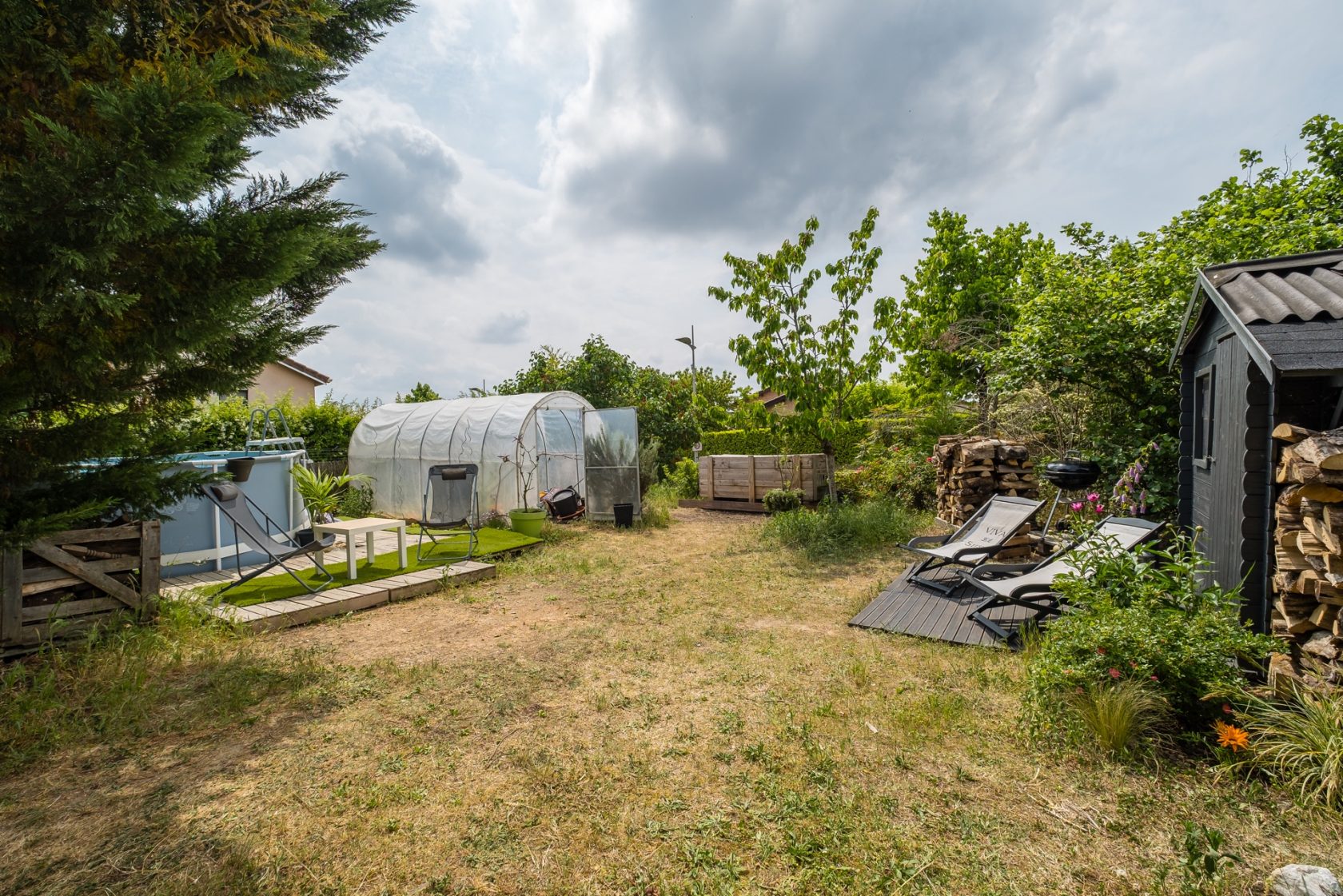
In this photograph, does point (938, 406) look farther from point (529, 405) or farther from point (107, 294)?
point (107, 294)

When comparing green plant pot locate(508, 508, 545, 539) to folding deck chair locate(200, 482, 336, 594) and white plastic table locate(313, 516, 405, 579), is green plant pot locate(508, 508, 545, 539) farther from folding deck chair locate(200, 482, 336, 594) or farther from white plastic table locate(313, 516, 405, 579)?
folding deck chair locate(200, 482, 336, 594)

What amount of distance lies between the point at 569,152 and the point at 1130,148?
624 cm

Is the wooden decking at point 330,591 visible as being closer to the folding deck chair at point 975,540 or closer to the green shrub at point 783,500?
the folding deck chair at point 975,540

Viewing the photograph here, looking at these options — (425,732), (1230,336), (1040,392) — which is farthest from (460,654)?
(1040,392)

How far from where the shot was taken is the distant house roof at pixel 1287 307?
2760 millimetres

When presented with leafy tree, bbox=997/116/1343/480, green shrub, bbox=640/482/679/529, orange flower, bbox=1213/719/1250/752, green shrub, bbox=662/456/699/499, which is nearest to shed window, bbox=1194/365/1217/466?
leafy tree, bbox=997/116/1343/480

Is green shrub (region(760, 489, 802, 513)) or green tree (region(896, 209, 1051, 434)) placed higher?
green tree (region(896, 209, 1051, 434))

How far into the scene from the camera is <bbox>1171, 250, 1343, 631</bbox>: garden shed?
2877 millimetres

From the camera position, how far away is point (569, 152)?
7617 millimetres

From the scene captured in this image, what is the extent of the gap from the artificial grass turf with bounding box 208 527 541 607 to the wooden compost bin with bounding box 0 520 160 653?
1.35m

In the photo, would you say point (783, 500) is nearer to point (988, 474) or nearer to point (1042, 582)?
point (988, 474)

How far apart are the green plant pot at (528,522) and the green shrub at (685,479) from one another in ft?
19.4

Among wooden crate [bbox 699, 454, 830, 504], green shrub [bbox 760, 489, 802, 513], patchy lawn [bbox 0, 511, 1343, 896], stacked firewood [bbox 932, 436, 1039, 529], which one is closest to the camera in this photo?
patchy lawn [bbox 0, 511, 1343, 896]

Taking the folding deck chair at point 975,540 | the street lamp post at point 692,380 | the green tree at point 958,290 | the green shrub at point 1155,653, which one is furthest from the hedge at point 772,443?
the green shrub at point 1155,653
